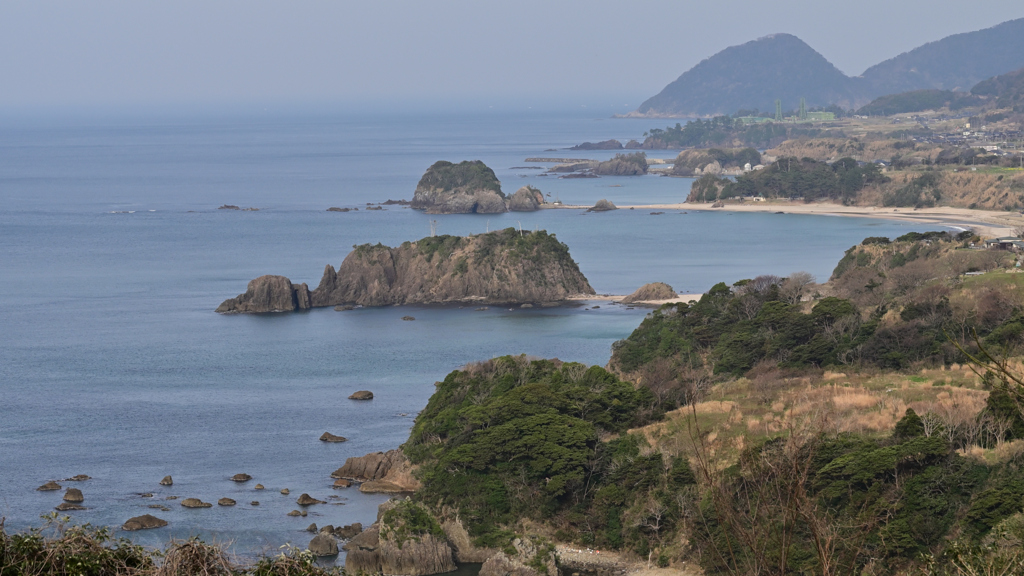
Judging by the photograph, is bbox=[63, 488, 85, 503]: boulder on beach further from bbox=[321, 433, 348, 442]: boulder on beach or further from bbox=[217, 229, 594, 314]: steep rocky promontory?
bbox=[217, 229, 594, 314]: steep rocky promontory

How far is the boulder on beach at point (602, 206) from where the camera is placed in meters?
137

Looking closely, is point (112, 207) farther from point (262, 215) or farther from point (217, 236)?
point (217, 236)

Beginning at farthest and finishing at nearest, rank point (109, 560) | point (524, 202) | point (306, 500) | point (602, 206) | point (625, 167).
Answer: point (625, 167) < point (602, 206) < point (524, 202) < point (306, 500) < point (109, 560)

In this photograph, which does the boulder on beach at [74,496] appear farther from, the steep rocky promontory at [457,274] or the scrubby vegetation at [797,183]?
the scrubby vegetation at [797,183]

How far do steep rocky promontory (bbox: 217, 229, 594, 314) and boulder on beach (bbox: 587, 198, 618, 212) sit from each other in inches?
1912

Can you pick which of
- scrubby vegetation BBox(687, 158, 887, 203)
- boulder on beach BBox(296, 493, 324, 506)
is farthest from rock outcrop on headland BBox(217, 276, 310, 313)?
scrubby vegetation BBox(687, 158, 887, 203)

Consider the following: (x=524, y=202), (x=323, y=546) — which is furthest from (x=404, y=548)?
(x=524, y=202)

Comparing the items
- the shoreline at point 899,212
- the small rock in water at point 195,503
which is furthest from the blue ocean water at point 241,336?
the shoreline at point 899,212

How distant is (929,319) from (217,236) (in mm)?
85663

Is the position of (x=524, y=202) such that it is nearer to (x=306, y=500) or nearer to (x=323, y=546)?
(x=306, y=500)

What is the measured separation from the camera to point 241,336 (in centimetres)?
7425

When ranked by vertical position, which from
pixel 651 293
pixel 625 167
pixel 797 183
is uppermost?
pixel 625 167

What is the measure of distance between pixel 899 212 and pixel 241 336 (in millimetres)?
79664

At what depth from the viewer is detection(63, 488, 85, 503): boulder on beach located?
40875 mm
